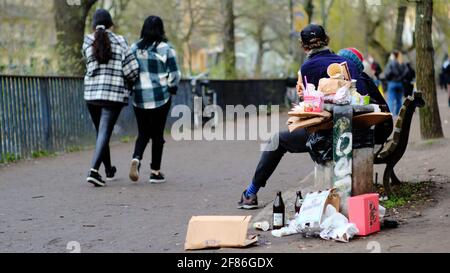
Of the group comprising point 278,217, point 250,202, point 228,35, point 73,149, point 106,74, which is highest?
point 228,35

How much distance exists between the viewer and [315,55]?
830 centimetres

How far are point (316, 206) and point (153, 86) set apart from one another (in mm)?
4713

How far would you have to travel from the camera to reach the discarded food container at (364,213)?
7117 millimetres

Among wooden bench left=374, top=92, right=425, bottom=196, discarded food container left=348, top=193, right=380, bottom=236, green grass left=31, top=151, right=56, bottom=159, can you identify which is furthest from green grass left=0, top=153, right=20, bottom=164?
discarded food container left=348, top=193, right=380, bottom=236

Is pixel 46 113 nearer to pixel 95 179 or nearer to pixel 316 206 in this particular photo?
pixel 95 179

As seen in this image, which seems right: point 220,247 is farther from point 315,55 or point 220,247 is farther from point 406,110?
point 406,110

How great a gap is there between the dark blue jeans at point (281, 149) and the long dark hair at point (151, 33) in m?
3.16

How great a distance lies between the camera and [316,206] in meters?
7.24

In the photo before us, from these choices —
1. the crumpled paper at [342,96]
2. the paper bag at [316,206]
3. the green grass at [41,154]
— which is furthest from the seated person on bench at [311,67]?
the green grass at [41,154]

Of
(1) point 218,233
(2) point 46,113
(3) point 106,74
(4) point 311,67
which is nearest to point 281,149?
(4) point 311,67

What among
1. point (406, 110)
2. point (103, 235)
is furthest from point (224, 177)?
point (103, 235)

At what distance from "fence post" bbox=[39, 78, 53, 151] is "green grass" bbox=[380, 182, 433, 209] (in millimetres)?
8248

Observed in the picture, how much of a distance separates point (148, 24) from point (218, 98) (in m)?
16.7

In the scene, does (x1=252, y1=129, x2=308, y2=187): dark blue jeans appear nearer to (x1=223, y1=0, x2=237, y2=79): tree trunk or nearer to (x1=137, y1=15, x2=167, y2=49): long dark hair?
(x1=137, y1=15, x2=167, y2=49): long dark hair
